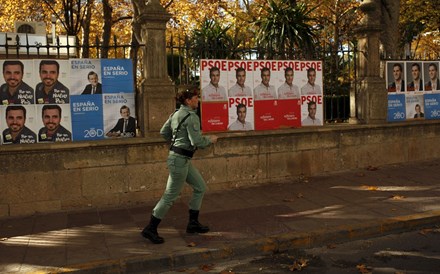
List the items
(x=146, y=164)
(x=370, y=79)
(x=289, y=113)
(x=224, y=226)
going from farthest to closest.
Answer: (x=370, y=79) → (x=289, y=113) → (x=146, y=164) → (x=224, y=226)

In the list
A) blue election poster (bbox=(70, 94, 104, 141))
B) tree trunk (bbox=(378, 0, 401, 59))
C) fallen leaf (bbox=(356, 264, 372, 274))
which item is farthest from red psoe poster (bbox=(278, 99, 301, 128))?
tree trunk (bbox=(378, 0, 401, 59))

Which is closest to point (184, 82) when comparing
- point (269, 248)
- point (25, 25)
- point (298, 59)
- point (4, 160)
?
point (298, 59)

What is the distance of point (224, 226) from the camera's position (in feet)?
19.9

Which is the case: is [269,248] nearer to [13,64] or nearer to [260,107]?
[260,107]

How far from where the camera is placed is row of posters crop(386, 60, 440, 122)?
33.2ft

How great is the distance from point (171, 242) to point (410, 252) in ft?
9.07

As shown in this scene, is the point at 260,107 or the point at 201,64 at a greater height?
the point at 201,64

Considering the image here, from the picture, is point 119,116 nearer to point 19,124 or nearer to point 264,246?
point 19,124

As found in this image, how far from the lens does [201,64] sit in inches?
322

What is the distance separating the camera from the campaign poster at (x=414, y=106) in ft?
33.8

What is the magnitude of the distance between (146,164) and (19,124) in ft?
6.73

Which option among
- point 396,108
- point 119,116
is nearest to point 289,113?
point 396,108

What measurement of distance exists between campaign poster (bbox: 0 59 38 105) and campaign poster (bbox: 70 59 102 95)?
58 cm

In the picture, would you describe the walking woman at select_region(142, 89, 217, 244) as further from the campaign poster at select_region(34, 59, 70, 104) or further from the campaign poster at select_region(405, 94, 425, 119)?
the campaign poster at select_region(405, 94, 425, 119)
